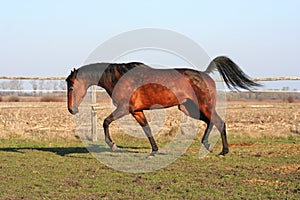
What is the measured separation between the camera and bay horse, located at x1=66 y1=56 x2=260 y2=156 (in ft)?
27.4

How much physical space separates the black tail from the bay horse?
4 centimetres

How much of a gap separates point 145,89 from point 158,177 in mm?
2645

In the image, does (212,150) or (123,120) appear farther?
(123,120)

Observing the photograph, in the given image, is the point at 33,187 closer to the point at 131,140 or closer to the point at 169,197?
the point at 169,197

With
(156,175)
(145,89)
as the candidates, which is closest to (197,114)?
(145,89)

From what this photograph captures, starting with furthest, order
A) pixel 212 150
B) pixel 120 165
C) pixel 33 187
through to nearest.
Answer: pixel 212 150, pixel 120 165, pixel 33 187

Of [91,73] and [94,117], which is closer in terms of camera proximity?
[91,73]

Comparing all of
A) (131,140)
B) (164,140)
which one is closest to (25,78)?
(131,140)

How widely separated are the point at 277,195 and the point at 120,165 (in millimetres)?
3129

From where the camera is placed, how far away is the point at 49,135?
1203 cm

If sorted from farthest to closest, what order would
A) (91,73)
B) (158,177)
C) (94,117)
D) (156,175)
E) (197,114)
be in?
(94,117)
(197,114)
(91,73)
(156,175)
(158,177)

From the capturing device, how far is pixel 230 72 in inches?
359

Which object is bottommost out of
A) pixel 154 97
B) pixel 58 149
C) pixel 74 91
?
pixel 58 149

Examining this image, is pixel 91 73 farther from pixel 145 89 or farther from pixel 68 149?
pixel 68 149
